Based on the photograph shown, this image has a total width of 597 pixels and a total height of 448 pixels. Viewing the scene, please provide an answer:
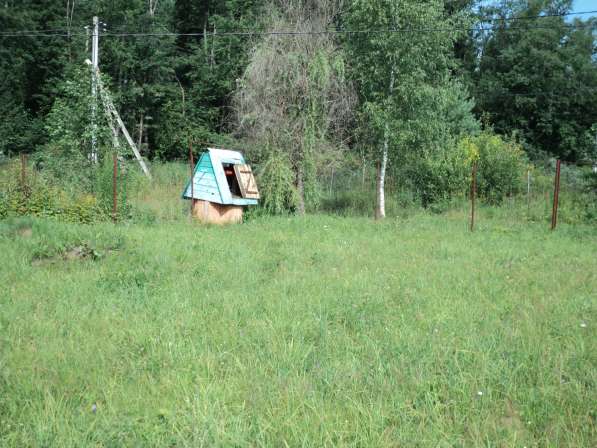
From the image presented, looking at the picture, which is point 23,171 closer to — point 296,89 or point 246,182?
point 246,182

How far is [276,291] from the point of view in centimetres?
600

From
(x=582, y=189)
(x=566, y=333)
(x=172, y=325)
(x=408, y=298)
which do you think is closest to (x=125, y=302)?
(x=172, y=325)

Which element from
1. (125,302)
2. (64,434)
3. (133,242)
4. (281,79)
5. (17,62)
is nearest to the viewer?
(64,434)

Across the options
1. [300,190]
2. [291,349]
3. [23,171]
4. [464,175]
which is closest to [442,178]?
[464,175]

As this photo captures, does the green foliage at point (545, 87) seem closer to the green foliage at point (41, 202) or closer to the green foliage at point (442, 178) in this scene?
the green foliage at point (442, 178)

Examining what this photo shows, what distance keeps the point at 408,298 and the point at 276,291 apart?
57.6 inches

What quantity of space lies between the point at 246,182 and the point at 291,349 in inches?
388

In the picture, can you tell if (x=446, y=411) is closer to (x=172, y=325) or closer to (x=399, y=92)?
(x=172, y=325)

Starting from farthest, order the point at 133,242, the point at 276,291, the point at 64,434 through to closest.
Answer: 1. the point at 133,242
2. the point at 276,291
3. the point at 64,434

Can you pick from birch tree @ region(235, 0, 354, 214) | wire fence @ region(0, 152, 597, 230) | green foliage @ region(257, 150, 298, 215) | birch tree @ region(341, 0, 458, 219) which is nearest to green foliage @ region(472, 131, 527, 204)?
wire fence @ region(0, 152, 597, 230)

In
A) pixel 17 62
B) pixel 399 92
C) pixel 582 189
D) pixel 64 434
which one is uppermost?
pixel 17 62

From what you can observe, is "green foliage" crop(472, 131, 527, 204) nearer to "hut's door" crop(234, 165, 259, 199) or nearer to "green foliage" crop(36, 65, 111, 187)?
"hut's door" crop(234, 165, 259, 199)

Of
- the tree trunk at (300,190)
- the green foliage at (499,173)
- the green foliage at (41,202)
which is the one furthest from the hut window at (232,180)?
the green foliage at (499,173)

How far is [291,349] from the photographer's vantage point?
4207mm
